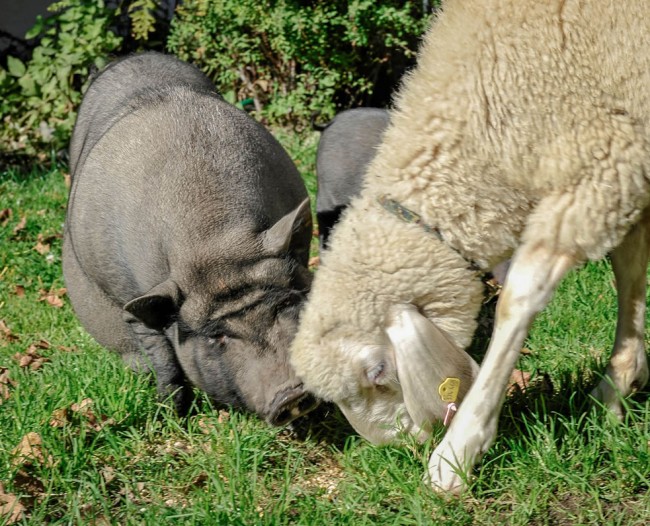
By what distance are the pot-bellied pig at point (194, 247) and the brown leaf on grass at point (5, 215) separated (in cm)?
218

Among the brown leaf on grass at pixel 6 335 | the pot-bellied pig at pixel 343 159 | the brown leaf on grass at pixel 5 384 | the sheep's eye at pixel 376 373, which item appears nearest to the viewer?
the sheep's eye at pixel 376 373

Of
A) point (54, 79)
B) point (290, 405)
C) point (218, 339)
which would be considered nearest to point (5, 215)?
point (54, 79)

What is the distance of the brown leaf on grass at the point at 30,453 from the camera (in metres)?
3.76

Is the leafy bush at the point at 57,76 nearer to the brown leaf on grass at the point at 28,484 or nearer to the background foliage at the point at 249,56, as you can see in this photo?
the background foliage at the point at 249,56

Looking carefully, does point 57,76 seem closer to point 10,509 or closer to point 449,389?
point 10,509

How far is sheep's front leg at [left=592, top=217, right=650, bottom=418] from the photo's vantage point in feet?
12.6

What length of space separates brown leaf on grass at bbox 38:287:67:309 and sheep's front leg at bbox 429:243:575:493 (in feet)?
10.9

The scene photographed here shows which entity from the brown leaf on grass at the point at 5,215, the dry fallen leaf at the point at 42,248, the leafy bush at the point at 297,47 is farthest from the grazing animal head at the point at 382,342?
the leafy bush at the point at 297,47

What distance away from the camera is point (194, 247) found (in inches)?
163

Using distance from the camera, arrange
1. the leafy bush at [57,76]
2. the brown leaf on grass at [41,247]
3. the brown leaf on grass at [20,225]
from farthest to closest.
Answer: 1. the leafy bush at [57,76]
2. the brown leaf on grass at [20,225]
3. the brown leaf on grass at [41,247]

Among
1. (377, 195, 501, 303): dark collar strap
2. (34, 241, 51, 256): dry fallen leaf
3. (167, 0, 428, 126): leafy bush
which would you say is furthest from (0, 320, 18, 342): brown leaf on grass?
(167, 0, 428, 126): leafy bush

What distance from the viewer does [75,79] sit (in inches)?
360

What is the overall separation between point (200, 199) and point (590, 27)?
74.6 inches

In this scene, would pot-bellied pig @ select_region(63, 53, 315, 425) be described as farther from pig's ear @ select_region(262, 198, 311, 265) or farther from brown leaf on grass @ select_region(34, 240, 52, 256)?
brown leaf on grass @ select_region(34, 240, 52, 256)
